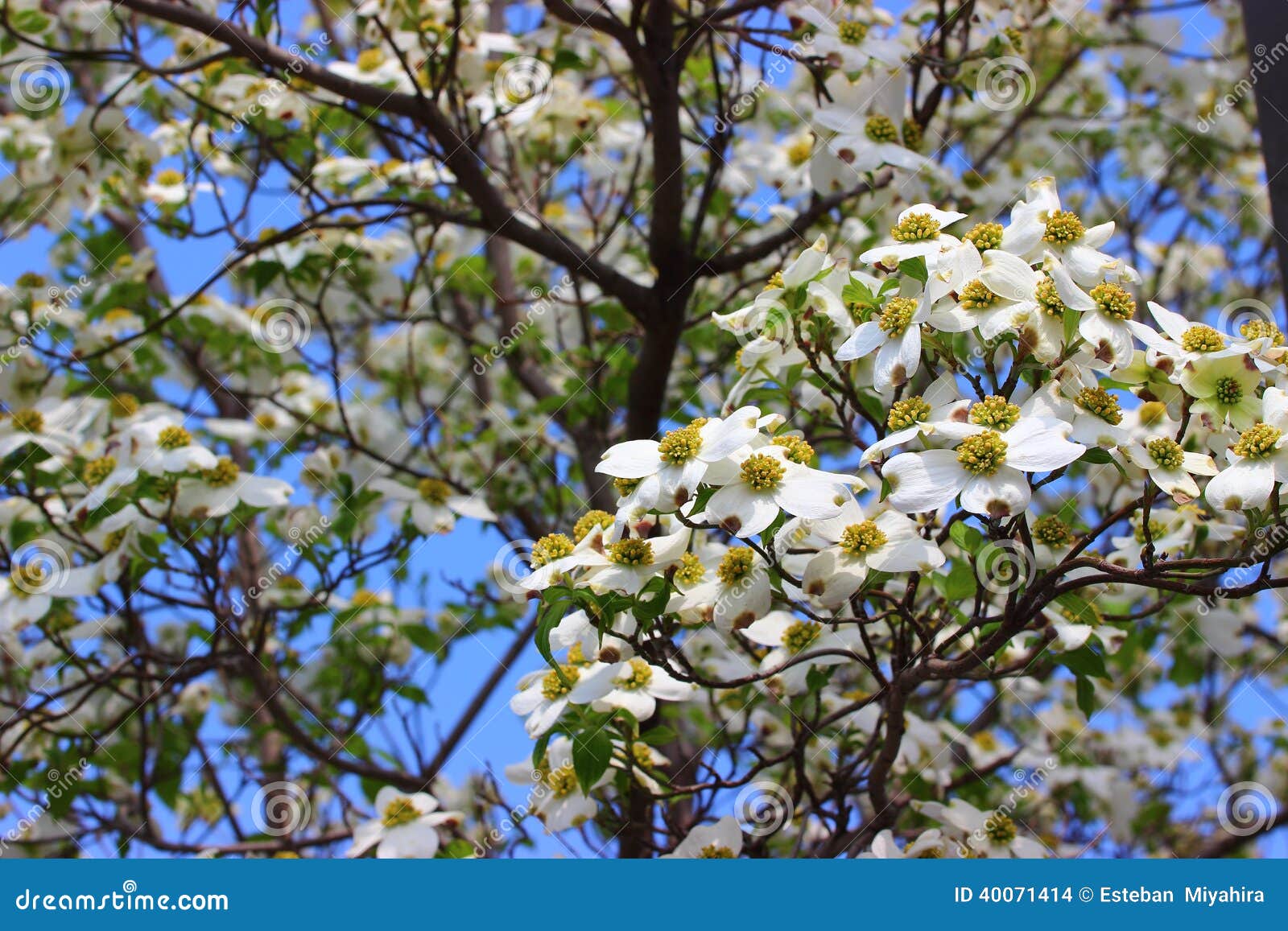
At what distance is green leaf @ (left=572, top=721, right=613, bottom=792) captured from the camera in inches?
53.1

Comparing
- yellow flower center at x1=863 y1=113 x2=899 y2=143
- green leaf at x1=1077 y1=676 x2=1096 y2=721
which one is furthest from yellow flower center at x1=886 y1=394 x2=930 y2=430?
yellow flower center at x1=863 y1=113 x2=899 y2=143

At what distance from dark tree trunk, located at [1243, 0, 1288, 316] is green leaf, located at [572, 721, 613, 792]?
3.23ft

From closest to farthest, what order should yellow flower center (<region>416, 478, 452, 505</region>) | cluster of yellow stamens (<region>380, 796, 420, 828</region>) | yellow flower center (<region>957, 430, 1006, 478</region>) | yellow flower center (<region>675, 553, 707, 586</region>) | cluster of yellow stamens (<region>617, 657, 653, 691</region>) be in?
yellow flower center (<region>957, 430, 1006, 478</region>) → yellow flower center (<region>675, 553, 707, 586</region>) → cluster of yellow stamens (<region>617, 657, 653, 691</region>) → cluster of yellow stamens (<region>380, 796, 420, 828</region>) → yellow flower center (<region>416, 478, 452, 505</region>)

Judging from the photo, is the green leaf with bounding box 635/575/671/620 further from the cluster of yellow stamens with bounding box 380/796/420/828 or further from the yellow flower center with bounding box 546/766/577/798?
the cluster of yellow stamens with bounding box 380/796/420/828

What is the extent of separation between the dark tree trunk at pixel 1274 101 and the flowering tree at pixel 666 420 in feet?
0.50

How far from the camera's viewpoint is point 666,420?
8.53ft

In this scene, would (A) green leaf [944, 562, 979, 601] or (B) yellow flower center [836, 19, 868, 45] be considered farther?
(B) yellow flower center [836, 19, 868, 45]

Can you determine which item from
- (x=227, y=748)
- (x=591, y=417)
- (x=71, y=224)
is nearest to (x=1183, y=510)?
(x=591, y=417)

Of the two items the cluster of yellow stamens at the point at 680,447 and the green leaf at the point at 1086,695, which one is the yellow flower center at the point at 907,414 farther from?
the green leaf at the point at 1086,695

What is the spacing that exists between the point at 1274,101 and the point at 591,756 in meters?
1.16

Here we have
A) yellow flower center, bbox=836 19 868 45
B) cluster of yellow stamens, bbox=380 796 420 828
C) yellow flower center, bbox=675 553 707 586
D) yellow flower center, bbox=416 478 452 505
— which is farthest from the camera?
yellow flower center, bbox=416 478 452 505

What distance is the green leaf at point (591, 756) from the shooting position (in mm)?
1348

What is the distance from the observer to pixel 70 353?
2.57 metres

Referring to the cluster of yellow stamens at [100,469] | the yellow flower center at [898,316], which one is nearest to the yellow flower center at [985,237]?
the yellow flower center at [898,316]
